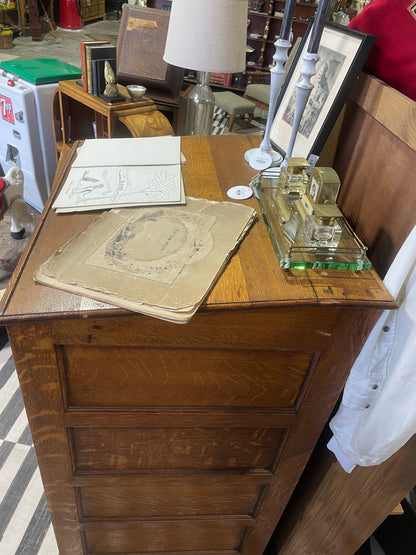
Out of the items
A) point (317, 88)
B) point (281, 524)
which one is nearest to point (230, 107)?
point (317, 88)

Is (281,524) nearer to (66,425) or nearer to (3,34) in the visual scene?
(66,425)

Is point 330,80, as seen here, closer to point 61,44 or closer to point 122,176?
point 122,176

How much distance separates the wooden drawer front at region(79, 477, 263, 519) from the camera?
0.91 metres

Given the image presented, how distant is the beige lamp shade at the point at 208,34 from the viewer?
0.96 meters

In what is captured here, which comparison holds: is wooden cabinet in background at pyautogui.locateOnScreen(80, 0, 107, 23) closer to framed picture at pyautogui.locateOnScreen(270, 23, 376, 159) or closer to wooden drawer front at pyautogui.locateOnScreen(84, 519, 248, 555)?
framed picture at pyautogui.locateOnScreen(270, 23, 376, 159)

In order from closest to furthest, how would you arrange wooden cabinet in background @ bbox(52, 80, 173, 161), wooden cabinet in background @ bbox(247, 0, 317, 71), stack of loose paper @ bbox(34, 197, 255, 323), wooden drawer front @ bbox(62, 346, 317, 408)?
stack of loose paper @ bbox(34, 197, 255, 323)
wooden drawer front @ bbox(62, 346, 317, 408)
wooden cabinet in background @ bbox(52, 80, 173, 161)
wooden cabinet in background @ bbox(247, 0, 317, 71)

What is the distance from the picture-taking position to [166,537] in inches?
41.5

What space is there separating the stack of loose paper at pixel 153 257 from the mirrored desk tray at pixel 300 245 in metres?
0.05

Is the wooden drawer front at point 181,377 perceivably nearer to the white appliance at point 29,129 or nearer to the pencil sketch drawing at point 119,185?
the pencil sketch drawing at point 119,185

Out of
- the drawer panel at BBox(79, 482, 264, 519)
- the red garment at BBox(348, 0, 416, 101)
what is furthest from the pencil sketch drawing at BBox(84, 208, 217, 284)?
the drawer panel at BBox(79, 482, 264, 519)

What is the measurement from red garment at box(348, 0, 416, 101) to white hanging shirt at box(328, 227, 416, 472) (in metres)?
0.33

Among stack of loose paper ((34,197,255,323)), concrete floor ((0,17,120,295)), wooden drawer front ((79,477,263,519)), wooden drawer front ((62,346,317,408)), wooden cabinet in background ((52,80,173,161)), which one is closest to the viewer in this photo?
stack of loose paper ((34,197,255,323))

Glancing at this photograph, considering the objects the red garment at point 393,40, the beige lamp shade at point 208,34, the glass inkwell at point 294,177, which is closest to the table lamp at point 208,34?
the beige lamp shade at point 208,34

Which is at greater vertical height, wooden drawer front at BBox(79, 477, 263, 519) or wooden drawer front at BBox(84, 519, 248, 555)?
wooden drawer front at BBox(79, 477, 263, 519)
